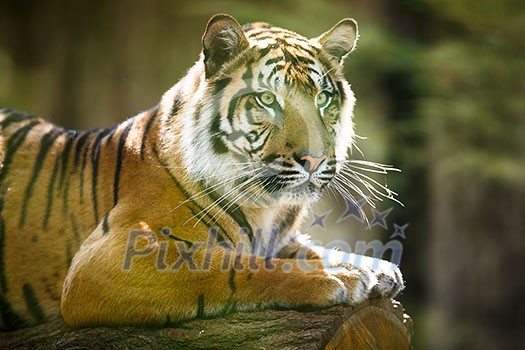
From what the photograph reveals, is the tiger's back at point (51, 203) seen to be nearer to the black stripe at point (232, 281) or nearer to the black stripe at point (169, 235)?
the black stripe at point (169, 235)

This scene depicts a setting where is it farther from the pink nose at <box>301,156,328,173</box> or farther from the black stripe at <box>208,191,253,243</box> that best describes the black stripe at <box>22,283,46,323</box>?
the pink nose at <box>301,156,328,173</box>

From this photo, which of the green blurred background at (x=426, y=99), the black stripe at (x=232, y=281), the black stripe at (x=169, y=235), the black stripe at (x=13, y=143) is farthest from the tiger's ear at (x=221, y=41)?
the green blurred background at (x=426, y=99)

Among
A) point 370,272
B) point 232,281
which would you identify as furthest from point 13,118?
point 370,272

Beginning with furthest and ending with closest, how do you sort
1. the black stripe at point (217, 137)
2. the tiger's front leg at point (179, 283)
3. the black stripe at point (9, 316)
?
the black stripe at point (9, 316) < the black stripe at point (217, 137) < the tiger's front leg at point (179, 283)

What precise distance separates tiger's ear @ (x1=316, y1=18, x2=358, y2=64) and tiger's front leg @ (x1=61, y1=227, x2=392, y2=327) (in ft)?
2.24

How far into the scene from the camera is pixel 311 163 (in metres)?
2.13

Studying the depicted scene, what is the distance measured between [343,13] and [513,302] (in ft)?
8.50

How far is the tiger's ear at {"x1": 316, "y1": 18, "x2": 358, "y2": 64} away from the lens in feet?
7.50

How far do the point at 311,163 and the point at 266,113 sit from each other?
21 centimetres

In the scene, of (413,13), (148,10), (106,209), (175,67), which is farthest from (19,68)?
(106,209)

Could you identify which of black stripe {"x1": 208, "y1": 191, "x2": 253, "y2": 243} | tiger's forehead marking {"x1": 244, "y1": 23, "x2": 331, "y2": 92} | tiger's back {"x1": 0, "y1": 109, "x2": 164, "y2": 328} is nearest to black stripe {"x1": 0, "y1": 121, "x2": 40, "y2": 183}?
tiger's back {"x1": 0, "y1": 109, "x2": 164, "y2": 328}

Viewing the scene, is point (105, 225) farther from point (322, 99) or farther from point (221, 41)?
point (322, 99)

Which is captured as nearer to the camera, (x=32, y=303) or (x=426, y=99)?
(x=32, y=303)

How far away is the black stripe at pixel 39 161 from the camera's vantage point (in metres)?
2.45
